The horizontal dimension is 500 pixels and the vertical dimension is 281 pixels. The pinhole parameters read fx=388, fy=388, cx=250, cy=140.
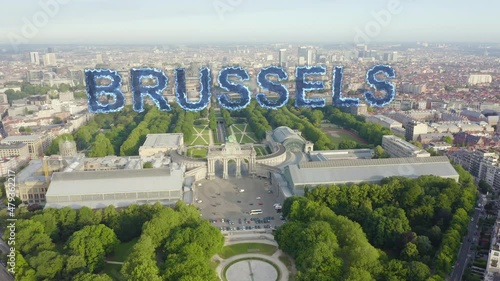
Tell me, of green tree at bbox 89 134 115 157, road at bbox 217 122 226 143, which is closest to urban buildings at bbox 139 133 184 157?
green tree at bbox 89 134 115 157

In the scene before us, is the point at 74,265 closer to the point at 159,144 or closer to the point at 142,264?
the point at 142,264

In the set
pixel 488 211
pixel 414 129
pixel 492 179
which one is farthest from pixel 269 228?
pixel 414 129

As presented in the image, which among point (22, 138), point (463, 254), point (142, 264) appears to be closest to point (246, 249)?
point (142, 264)

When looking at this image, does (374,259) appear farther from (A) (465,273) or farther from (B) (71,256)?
(B) (71,256)

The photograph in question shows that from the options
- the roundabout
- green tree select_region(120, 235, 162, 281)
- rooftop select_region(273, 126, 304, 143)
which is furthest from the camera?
rooftop select_region(273, 126, 304, 143)

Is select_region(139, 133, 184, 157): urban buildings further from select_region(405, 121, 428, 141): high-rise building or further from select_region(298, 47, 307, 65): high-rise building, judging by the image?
select_region(298, 47, 307, 65): high-rise building

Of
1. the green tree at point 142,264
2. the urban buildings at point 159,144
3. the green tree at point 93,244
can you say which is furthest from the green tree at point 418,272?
the urban buildings at point 159,144
